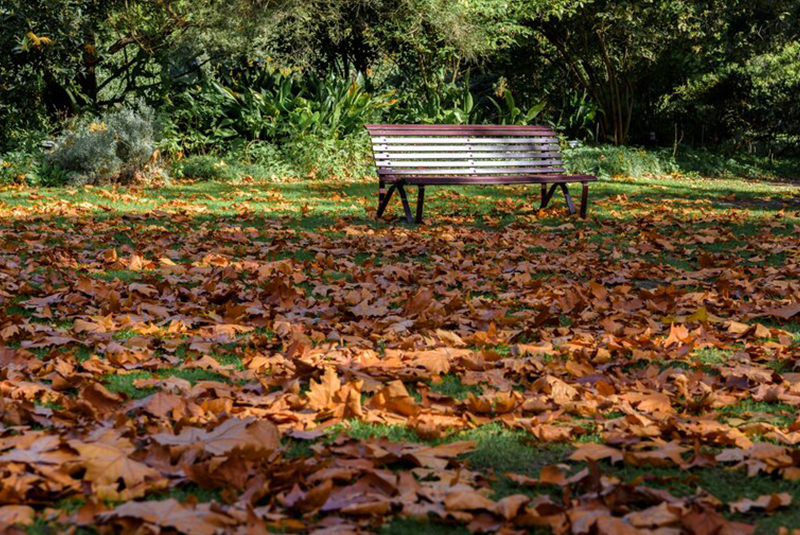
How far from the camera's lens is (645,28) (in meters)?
17.9

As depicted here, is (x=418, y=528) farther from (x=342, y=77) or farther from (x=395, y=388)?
(x=342, y=77)

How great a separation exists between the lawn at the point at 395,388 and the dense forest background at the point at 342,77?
674 cm

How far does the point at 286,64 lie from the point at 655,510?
48.6 ft

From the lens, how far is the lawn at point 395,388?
2.09 metres

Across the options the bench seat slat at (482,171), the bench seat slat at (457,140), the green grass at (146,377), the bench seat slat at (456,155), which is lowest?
the green grass at (146,377)

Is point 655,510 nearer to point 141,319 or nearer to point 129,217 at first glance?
point 141,319

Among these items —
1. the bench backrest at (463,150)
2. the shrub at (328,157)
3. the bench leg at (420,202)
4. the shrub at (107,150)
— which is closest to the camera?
the bench leg at (420,202)

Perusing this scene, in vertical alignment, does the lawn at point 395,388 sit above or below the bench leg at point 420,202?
below

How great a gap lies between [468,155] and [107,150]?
517cm

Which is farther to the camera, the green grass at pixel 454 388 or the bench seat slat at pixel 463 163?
the bench seat slat at pixel 463 163

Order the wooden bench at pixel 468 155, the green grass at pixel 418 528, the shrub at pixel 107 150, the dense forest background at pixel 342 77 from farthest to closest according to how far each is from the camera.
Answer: the dense forest background at pixel 342 77
the shrub at pixel 107 150
the wooden bench at pixel 468 155
the green grass at pixel 418 528

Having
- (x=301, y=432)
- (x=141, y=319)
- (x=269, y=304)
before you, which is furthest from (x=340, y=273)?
(x=301, y=432)

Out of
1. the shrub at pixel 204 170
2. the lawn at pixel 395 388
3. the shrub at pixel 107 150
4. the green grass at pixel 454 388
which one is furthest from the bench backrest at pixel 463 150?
the green grass at pixel 454 388

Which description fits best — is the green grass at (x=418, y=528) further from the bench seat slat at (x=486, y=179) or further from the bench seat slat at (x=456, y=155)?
the bench seat slat at (x=456, y=155)
